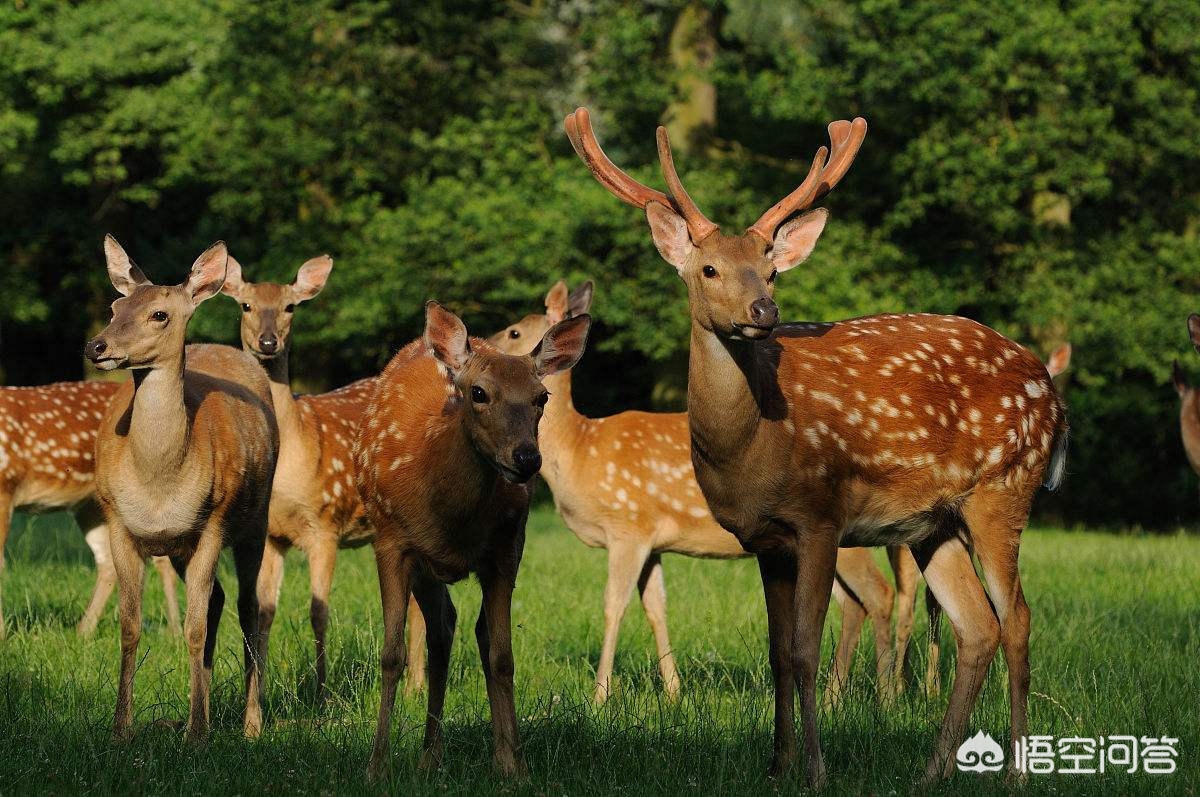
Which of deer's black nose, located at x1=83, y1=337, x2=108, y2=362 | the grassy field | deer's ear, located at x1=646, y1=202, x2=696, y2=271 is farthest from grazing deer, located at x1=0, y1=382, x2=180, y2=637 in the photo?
deer's ear, located at x1=646, y1=202, x2=696, y2=271

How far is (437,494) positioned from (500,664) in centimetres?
64

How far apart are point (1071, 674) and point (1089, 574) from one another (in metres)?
4.47

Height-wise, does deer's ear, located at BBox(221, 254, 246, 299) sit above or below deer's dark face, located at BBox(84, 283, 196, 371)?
above

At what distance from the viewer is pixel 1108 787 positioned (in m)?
4.82

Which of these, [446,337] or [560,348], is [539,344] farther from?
[446,337]

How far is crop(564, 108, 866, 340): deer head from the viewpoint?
4.94 m

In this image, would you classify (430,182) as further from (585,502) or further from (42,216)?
(585,502)

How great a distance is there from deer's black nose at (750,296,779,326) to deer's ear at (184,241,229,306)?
250 cm

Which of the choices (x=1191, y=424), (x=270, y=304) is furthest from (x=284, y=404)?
(x=1191, y=424)

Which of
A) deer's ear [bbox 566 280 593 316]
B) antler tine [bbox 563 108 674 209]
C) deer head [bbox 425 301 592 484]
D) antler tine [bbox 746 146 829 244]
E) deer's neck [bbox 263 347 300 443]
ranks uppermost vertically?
antler tine [bbox 563 108 674 209]

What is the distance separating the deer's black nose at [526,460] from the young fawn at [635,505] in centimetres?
287

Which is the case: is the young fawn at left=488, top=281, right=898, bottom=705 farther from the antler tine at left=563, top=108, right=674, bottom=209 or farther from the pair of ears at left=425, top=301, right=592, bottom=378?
the pair of ears at left=425, top=301, right=592, bottom=378

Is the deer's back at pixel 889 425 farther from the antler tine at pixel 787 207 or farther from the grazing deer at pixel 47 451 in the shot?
the grazing deer at pixel 47 451

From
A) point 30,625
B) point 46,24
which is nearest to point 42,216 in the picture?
point 46,24
